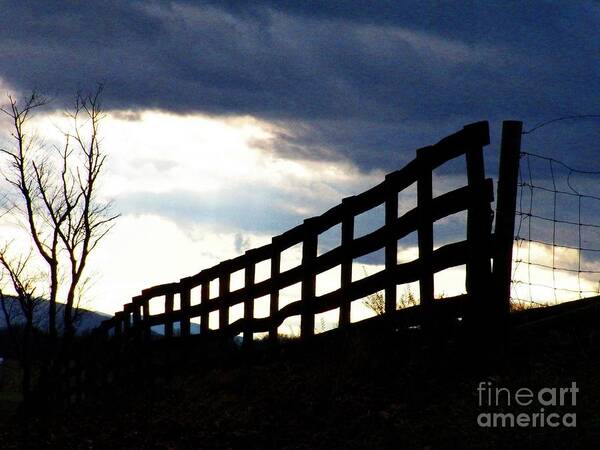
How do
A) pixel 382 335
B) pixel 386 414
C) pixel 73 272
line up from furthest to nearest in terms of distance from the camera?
pixel 73 272
pixel 382 335
pixel 386 414

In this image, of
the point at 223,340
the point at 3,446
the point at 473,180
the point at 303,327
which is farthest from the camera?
the point at 223,340

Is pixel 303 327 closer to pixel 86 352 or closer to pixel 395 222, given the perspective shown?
pixel 395 222

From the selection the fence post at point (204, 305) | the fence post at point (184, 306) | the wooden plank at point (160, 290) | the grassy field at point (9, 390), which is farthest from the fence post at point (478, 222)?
the grassy field at point (9, 390)

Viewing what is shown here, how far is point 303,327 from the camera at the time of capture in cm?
1169

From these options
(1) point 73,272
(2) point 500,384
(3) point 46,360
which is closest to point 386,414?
(2) point 500,384

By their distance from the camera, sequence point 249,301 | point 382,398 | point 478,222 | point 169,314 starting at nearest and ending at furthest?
point 382,398 → point 478,222 → point 249,301 → point 169,314

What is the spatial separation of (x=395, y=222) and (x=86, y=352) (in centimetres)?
1384

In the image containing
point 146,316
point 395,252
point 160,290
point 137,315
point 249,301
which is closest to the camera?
point 395,252

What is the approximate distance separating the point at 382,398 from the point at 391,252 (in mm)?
2180

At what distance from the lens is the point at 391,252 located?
10.1 m

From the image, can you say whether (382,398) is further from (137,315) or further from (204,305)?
(137,315)

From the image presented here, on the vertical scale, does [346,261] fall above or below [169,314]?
above

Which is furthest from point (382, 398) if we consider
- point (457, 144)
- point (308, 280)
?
point (308, 280)

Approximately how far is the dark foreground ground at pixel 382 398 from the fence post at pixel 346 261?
1.32 ft
